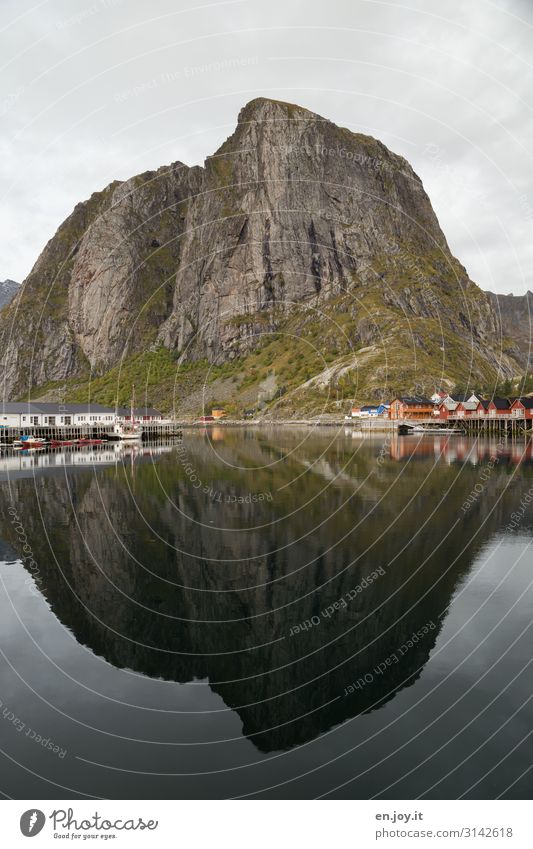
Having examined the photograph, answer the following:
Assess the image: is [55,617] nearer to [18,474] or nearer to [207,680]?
[207,680]

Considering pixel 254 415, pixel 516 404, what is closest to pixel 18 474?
pixel 516 404

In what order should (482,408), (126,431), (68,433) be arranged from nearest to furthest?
(68,433)
(126,431)
(482,408)

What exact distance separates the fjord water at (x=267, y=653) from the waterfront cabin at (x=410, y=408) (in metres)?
110

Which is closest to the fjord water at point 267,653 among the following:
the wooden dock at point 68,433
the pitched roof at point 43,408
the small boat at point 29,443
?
the small boat at point 29,443

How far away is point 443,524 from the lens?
29984 millimetres

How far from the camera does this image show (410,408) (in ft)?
470

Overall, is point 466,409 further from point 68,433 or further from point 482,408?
point 68,433

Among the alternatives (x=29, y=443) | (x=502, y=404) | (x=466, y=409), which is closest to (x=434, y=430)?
(x=466, y=409)

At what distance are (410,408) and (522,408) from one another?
2909 centimetres

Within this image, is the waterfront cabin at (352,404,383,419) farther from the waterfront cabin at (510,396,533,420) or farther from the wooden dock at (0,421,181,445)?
the wooden dock at (0,421,181,445)

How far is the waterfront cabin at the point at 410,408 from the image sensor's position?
142750mm

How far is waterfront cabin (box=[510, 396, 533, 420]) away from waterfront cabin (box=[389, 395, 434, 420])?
2493 cm

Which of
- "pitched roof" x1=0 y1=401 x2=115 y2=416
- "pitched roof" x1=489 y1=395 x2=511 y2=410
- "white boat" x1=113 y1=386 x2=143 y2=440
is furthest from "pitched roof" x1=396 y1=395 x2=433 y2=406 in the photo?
"pitched roof" x1=0 y1=401 x2=115 y2=416

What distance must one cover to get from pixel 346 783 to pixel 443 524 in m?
20.9
